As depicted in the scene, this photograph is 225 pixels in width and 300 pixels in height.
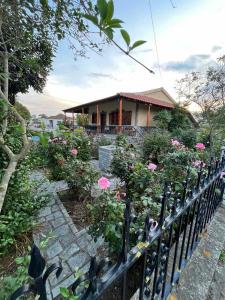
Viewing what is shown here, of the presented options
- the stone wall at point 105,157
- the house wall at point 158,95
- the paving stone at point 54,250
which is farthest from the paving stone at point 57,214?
the house wall at point 158,95

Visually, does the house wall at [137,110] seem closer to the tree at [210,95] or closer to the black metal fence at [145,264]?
the tree at [210,95]

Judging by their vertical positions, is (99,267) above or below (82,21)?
below

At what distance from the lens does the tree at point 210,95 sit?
6996mm

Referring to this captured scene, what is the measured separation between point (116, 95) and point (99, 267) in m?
11.9

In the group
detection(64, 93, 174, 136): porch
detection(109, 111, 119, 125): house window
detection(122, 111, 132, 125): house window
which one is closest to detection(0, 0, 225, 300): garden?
detection(64, 93, 174, 136): porch

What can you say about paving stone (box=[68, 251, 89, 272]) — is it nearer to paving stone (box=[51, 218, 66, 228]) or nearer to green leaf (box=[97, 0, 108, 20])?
paving stone (box=[51, 218, 66, 228])

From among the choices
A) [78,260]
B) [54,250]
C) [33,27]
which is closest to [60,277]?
[78,260]

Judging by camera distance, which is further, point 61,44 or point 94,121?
point 94,121

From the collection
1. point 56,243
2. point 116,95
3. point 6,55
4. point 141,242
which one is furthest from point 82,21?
point 116,95

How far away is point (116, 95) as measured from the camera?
11.6m

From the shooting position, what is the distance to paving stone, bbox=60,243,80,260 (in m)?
1.90

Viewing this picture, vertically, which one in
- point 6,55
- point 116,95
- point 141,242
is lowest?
→ point 141,242

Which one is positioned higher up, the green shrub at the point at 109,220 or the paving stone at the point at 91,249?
the green shrub at the point at 109,220

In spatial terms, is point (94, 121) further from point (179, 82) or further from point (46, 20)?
point (46, 20)
